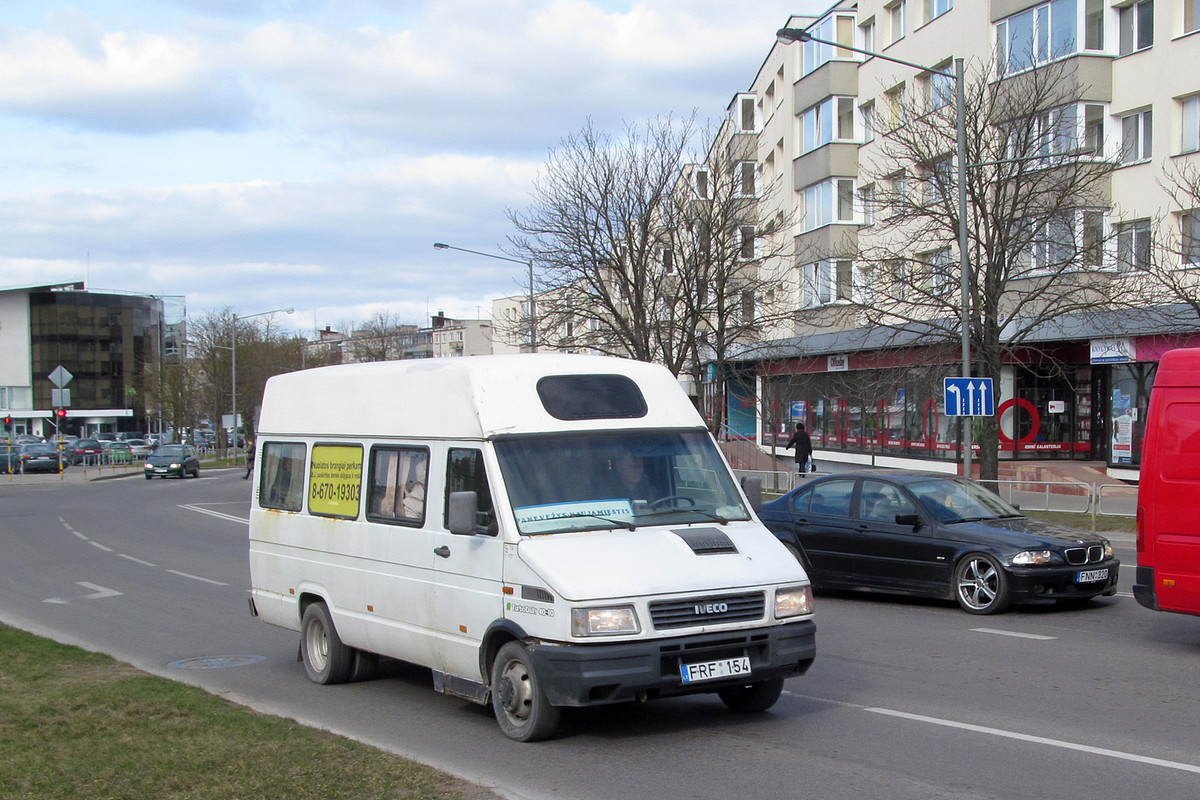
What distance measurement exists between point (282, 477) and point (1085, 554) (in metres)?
7.93

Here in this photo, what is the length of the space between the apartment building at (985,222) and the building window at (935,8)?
0.25 feet

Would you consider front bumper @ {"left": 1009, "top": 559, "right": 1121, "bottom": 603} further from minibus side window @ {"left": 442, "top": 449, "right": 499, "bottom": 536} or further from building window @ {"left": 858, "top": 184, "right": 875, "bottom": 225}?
building window @ {"left": 858, "top": 184, "right": 875, "bottom": 225}

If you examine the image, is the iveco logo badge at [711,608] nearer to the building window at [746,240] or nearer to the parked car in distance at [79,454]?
the building window at [746,240]

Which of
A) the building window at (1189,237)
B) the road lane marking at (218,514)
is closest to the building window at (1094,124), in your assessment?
the building window at (1189,237)

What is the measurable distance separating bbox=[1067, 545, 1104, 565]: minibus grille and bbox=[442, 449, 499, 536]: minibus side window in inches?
278

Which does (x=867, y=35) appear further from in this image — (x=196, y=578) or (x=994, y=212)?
→ (x=196, y=578)

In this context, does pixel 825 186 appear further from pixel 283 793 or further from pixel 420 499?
pixel 283 793

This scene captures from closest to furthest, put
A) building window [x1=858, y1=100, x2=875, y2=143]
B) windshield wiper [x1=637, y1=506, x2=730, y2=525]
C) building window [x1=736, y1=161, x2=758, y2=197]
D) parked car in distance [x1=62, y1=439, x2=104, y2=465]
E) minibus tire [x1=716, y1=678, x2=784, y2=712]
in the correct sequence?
windshield wiper [x1=637, y1=506, x2=730, y2=525] → minibus tire [x1=716, y1=678, x2=784, y2=712] → building window [x1=736, y1=161, x2=758, y2=197] → building window [x1=858, y1=100, x2=875, y2=143] → parked car in distance [x1=62, y1=439, x2=104, y2=465]

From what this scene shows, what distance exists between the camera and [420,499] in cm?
800

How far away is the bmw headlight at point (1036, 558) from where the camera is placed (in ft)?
38.6

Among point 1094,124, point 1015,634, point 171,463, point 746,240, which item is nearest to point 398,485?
point 1015,634

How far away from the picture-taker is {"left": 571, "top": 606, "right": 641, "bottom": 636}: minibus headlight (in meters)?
6.58

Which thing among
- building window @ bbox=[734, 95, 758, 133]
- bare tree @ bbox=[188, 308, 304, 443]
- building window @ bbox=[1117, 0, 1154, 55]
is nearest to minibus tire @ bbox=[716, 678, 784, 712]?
building window @ bbox=[1117, 0, 1154, 55]

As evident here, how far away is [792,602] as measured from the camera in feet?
23.5
